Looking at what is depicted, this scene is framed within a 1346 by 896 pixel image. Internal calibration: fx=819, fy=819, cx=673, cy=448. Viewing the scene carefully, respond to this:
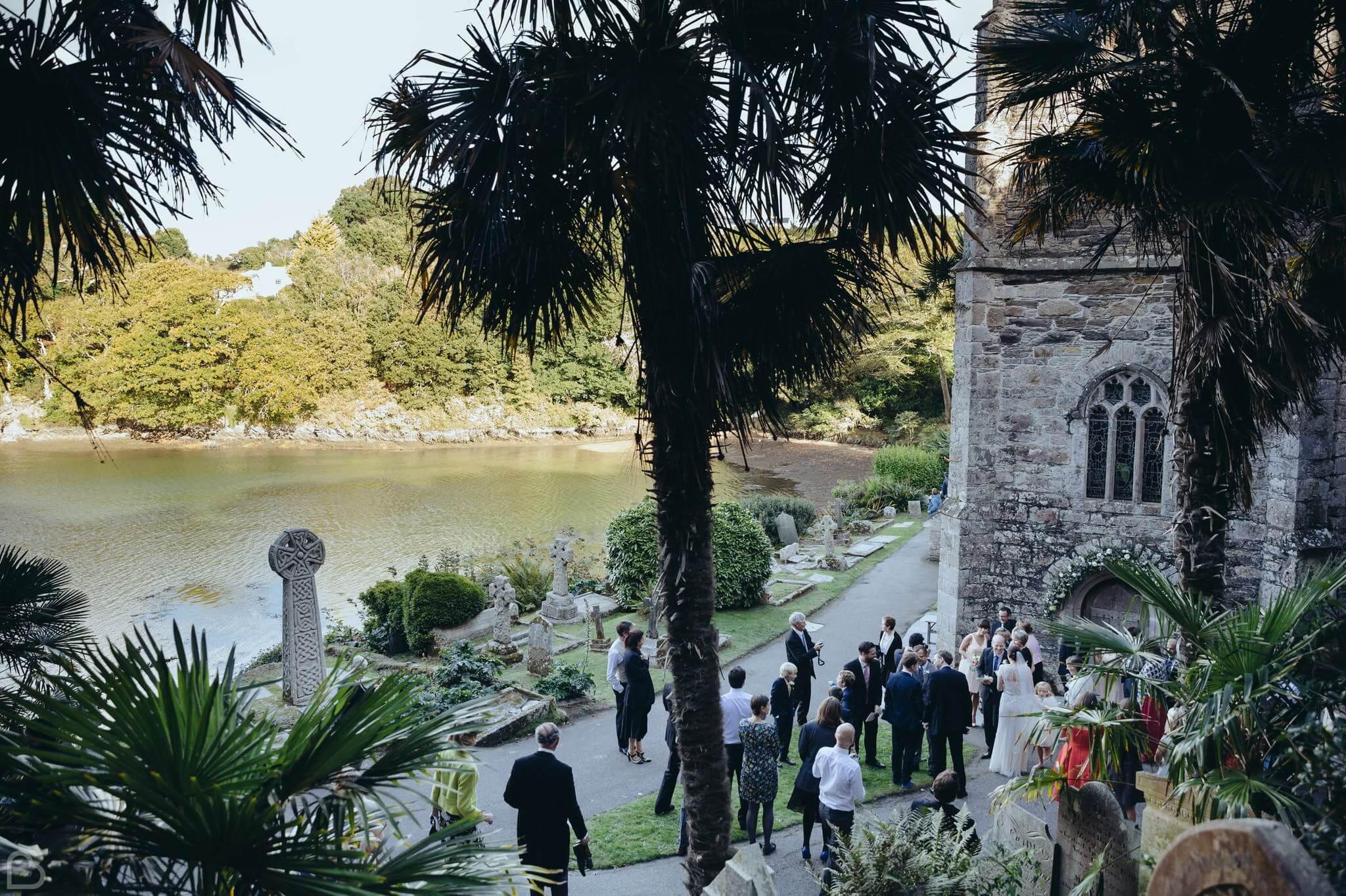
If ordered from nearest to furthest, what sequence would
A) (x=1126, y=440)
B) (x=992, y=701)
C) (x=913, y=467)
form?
(x=992, y=701), (x=1126, y=440), (x=913, y=467)

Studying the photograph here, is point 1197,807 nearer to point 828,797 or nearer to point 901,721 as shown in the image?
point 828,797

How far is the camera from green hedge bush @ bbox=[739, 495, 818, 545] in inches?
942

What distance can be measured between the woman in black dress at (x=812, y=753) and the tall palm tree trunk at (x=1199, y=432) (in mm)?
3031

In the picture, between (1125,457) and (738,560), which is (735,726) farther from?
(738,560)

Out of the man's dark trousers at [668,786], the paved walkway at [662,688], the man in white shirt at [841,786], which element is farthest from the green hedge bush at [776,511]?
the man in white shirt at [841,786]

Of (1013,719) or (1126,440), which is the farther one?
(1126,440)


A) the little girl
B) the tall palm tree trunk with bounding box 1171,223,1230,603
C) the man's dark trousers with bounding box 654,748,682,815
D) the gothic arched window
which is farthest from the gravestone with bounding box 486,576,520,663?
the tall palm tree trunk with bounding box 1171,223,1230,603

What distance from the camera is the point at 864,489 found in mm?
30062

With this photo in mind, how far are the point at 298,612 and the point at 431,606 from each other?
433 cm

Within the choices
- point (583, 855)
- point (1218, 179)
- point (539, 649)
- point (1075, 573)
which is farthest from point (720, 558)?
point (1218, 179)

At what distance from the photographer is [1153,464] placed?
12016 mm

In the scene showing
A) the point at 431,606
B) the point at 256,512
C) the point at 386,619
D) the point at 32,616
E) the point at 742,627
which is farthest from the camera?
the point at 256,512

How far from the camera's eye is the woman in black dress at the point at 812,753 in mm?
7160

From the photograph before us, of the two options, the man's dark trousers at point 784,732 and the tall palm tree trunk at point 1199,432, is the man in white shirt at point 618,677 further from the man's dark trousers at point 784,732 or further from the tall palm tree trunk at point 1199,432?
the tall palm tree trunk at point 1199,432
